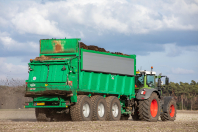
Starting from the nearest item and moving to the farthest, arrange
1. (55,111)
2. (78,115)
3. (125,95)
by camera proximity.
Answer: (78,115) < (55,111) < (125,95)

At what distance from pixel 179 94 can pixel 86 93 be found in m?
82.0

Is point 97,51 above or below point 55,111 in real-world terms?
above

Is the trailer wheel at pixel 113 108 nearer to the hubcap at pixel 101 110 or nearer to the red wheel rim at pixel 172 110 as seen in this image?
the hubcap at pixel 101 110

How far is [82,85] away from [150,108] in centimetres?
529

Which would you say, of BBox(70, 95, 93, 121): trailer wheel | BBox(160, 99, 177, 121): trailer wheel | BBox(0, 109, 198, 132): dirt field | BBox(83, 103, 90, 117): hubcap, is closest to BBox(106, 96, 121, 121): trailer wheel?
BBox(70, 95, 93, 121): trailer wheel

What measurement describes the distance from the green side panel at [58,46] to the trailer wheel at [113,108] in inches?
140

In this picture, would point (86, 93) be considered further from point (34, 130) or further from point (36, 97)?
point (34, 130)

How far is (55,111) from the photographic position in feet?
57.5

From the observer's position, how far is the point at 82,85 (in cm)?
1723

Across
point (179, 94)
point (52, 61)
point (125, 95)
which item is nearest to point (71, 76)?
point (52, 61)

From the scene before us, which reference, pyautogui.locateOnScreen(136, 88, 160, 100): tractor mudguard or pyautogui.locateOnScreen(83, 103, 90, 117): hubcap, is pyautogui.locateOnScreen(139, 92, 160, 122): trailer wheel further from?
pyautogui.locateOnScreen(83, 103, 90, 117): hubcap

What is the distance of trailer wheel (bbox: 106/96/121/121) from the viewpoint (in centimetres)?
1867

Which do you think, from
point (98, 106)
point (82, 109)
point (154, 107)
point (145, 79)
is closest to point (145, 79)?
point (145, 79)

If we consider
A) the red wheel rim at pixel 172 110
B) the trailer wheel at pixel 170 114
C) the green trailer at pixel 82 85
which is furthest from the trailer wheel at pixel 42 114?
the red wheel rim at pixel 172 110
